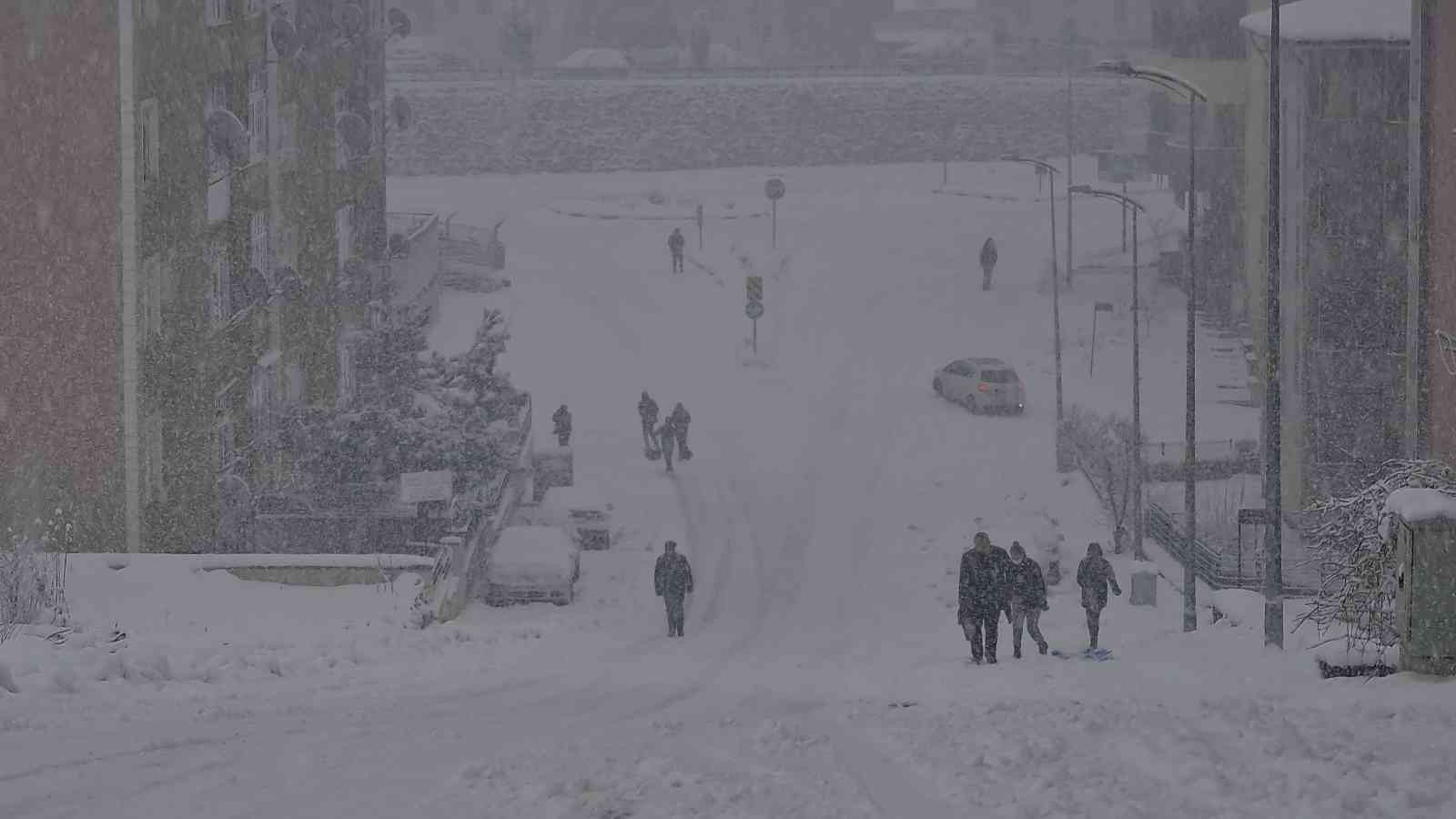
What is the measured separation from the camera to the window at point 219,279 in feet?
105

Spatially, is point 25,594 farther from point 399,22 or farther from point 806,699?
point 399,22

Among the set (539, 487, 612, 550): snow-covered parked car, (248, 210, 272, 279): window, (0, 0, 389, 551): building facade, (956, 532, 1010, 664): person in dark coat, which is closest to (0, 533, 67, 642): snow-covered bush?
(0, 0, 389, 551): building facade

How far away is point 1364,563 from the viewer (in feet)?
50.3

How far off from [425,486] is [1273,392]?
13709 millimetres

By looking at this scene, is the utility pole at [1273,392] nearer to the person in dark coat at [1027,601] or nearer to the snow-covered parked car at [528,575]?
the person in dark coat at [1027,601]

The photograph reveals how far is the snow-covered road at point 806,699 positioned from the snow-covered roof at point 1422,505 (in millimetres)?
1203

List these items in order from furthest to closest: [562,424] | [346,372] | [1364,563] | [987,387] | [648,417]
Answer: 1. [987,387]
2. [346,372]
3. [648,417]
4. [562,424]
5. [1364,563]

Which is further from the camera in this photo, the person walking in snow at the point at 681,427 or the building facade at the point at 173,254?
the person walking in snow at the point at 681,427

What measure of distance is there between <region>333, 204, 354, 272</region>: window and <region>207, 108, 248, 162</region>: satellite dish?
10.5m

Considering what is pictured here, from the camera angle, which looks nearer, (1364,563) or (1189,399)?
(1364,563)

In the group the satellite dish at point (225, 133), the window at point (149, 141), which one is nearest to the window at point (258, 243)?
the satellite dish at point (225, 133)

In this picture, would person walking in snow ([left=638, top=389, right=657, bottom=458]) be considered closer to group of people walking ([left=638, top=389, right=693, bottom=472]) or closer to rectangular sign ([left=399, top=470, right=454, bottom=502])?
Result: group of people walking ([left=638, top=389, right=693, bottom=472])

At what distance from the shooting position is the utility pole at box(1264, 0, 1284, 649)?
19.7 meters

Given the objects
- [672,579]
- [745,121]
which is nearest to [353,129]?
[672,579]
